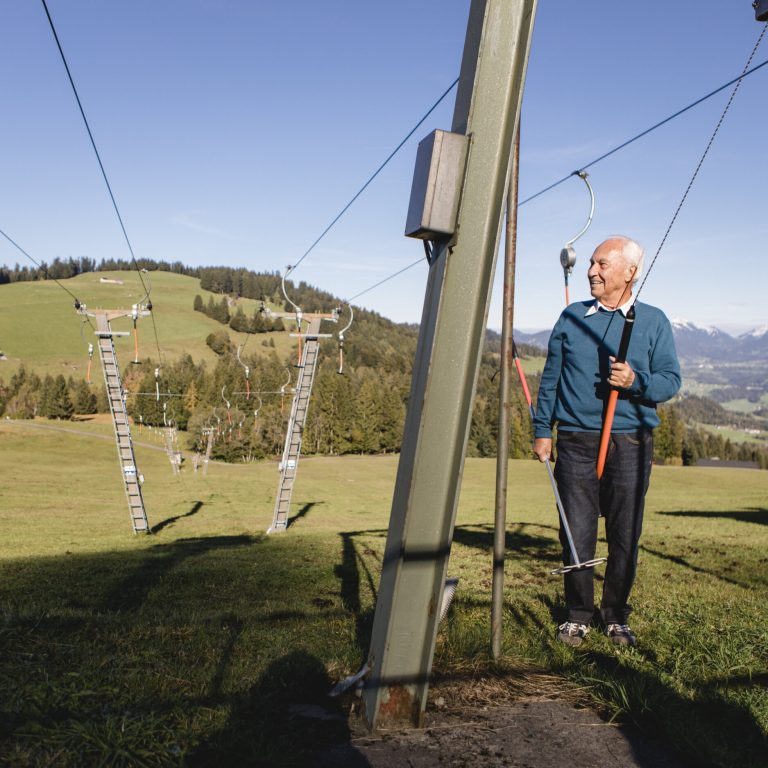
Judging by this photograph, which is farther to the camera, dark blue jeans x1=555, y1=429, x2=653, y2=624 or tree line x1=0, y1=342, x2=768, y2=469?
tree line x1=0, y1=342, x2=768, y2=469

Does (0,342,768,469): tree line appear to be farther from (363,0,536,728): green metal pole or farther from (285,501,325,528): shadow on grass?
(363,0,536,728): green metal pole

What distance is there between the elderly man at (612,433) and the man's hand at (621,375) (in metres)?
0.22

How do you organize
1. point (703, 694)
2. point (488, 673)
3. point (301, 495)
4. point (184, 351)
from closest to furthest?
1. point (703, 694)
2. point (488, 673)
3. point (301, 495)
4. point (184, 351)

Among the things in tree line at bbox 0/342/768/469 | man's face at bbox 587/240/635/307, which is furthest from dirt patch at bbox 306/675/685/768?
tree line at bbox 0/342/768/469

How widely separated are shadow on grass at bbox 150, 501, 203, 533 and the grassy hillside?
273 ft

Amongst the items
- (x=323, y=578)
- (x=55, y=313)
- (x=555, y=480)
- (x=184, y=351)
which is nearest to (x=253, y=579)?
(x=323, y=578)

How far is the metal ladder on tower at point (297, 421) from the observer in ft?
66.0

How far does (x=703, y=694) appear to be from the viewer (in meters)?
3.37

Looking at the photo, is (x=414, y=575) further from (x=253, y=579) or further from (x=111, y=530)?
(x=111, y=530)

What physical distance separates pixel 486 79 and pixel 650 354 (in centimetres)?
222

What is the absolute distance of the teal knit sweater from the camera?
4348 millimetres

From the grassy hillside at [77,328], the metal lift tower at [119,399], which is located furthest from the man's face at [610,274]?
the grassy hillside at [77,328]

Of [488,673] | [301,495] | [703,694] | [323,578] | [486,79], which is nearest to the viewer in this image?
[486,79]

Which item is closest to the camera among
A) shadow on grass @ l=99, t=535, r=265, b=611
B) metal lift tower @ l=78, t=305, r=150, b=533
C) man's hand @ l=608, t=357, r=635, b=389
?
man's hand @ l=608, t=357, r=635, b=389
